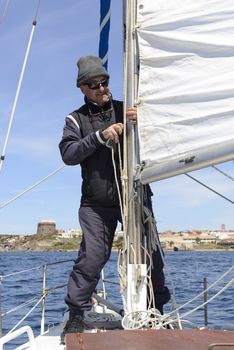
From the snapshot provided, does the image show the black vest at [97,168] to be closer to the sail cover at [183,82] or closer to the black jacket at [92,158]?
the black jacket at [92,158]

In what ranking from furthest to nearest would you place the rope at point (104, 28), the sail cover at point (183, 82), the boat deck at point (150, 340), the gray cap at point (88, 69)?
the rope at point (104, 28)
the gray cap at point (88, 69)
the sail cover at point (183, 82)
the boat deck at point (150, 340)

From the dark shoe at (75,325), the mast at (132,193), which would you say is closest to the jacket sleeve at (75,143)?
the mast at (132,193)

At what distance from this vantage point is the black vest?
13.6ft

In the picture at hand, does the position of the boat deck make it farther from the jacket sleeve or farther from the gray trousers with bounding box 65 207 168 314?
the jacket sleeve

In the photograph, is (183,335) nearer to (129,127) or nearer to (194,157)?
(194,157)

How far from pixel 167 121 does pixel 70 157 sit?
77 centimetres

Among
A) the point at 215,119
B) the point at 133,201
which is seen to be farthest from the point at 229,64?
the point at 133,201

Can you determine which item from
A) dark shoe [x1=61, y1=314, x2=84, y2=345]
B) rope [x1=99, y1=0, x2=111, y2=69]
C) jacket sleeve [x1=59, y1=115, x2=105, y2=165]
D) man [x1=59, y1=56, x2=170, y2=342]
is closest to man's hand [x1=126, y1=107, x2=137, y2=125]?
man [x1=59, y1=56, x2=170, y2=342]

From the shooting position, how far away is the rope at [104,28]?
561cm

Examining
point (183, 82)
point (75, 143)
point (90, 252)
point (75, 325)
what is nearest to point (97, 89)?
point (75, 143)

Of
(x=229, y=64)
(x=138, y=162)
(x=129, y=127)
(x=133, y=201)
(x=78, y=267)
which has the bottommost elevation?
(x=78, y=267)

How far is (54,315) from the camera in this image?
10930mm

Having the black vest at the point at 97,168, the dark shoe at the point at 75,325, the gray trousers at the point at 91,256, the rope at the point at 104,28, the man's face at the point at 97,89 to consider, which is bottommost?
the dark shoe at the point at 75,325

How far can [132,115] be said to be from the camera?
3846 millimetres
